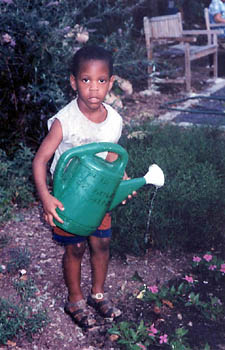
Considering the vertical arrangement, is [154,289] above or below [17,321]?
below

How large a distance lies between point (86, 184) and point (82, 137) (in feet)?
0.85

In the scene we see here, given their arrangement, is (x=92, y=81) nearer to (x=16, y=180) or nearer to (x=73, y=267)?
(x=73, y=267)

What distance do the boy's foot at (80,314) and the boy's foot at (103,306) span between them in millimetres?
61

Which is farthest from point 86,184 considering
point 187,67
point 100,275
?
point 187,67

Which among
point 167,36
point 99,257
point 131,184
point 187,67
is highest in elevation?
point 131,184

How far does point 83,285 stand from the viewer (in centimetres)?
281

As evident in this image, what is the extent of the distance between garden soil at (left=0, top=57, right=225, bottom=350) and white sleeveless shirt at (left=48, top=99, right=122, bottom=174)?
Answer: 2.88 ft

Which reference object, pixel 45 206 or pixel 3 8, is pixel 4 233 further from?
pixel 3 8

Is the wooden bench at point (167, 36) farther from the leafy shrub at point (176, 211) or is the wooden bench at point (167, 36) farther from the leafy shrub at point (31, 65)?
the leafy shrub at point (176, 211)

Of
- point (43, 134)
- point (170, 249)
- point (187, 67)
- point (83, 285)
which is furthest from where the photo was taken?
point (187, 67)

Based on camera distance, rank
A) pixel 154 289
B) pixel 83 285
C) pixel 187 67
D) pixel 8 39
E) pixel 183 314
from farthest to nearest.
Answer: pixel 187 67
pixel 8 39
pixel 83 285
pixel 154 289
pixel 183 314

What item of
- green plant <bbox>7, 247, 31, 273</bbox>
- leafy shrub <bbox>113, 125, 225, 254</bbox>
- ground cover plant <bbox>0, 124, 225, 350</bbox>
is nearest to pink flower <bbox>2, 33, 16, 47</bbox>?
ground cover plant <bbox>0, 124, 225, 350</bbox>

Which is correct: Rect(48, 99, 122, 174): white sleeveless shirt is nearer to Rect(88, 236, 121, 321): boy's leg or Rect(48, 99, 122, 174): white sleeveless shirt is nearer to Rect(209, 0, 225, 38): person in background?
Rect(88, 236, 121, 321): boy's leg

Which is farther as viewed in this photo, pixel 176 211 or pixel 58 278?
pixel 176 211
